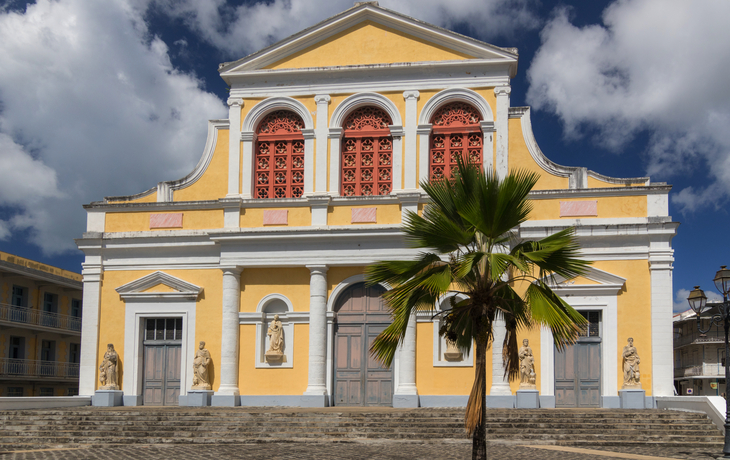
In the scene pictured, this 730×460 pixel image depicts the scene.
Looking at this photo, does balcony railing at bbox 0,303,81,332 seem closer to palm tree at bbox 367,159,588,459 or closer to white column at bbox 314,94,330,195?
white column at bbox 314,94,330,195

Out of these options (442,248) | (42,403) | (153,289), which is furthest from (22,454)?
(442,248)

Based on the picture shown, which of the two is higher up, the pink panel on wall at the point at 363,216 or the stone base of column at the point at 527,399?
the pink panel on wall at the point at 363,216

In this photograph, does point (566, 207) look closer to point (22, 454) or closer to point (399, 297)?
point (399, 297)

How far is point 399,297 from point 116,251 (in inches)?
538

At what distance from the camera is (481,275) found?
11344mm

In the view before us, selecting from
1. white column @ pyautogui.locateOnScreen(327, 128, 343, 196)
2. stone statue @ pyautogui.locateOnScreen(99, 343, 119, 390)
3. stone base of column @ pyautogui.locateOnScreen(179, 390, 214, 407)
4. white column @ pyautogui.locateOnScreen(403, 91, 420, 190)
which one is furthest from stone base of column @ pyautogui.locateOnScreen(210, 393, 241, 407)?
white column @ pyautogui.locateOnScreen(403, 91, 420, 190)

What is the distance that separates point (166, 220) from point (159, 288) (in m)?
2.05

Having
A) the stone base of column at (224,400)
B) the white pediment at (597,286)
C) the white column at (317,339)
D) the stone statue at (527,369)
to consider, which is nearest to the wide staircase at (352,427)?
the stone statue at (527,369)

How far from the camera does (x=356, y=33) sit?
2225 cm

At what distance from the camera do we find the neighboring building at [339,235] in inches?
791

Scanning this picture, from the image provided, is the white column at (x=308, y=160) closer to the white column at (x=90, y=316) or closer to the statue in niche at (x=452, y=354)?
the statue in niche at (x=452, y=354)

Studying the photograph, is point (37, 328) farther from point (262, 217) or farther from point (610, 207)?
point (610, 207)

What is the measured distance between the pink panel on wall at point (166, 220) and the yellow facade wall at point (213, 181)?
1.89ft

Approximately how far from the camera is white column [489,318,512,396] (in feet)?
64.6
